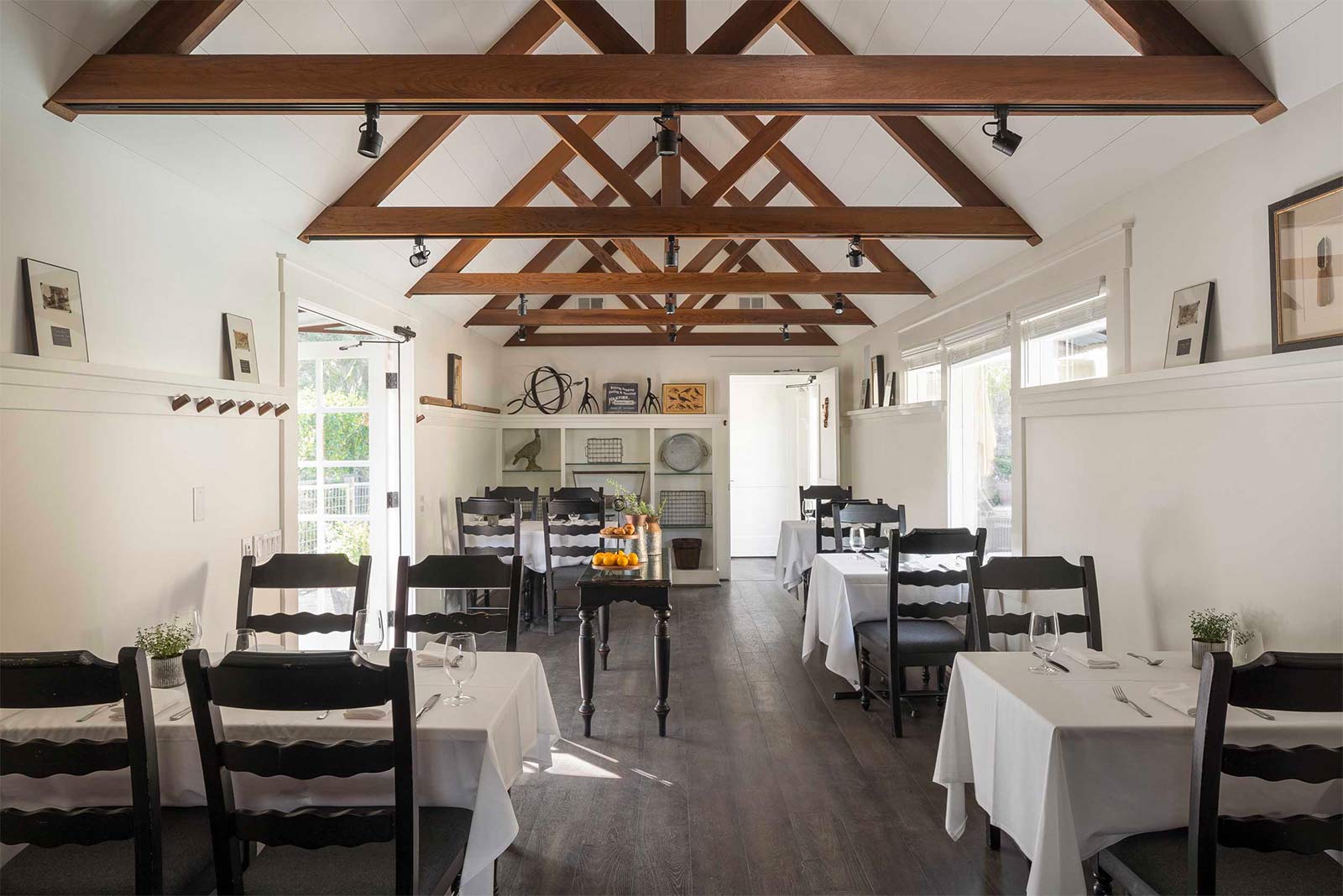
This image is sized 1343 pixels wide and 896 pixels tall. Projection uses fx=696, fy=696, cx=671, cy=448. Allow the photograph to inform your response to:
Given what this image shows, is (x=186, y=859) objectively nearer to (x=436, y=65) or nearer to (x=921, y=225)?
(x=436, y=65)

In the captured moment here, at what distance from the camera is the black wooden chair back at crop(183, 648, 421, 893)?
1.43 m

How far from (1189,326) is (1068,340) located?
3.27 feet

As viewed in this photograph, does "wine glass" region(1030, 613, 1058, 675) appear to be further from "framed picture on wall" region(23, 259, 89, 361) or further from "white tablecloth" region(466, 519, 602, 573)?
"white tablecloth" region(466, 519, 602, 573)

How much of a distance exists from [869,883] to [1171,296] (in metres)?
2.43

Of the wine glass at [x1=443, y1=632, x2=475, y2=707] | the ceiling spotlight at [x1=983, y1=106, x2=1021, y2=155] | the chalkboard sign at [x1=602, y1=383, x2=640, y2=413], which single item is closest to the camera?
the wine glass at [x1=443, y1=632, x2=475, y2=707]

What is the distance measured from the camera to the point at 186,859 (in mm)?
Answer: 1663

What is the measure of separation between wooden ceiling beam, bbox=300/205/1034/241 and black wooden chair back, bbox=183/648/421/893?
2730 mm

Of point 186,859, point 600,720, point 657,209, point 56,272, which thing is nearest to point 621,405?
point 657,209

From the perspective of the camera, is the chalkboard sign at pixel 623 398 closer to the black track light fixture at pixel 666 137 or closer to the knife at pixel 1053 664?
the black track light fixture at pixel 666 137

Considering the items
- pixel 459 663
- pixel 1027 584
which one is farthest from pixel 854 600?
pixel 459 663

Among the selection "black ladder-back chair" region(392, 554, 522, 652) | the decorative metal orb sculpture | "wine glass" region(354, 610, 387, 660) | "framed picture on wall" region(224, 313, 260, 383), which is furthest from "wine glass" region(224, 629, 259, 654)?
the decorative metal orb sculpture

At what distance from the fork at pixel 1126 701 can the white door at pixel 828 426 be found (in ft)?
16.9

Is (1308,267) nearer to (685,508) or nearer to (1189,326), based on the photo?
(1189,326)

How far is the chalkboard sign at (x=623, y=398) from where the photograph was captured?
7.74 metres
